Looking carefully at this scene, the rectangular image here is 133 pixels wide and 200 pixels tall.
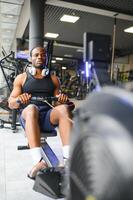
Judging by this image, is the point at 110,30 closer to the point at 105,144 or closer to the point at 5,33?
the point at 5,33

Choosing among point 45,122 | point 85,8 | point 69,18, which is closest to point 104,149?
point 45,122

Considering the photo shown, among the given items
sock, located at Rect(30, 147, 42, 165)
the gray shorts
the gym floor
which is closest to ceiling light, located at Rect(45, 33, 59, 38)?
the gym floor

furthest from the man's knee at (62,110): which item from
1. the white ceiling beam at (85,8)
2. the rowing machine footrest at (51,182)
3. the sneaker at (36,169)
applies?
the white ceiling beam at (85,8)

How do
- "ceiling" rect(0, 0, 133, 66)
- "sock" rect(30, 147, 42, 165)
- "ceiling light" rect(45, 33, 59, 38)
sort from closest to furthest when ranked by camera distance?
1. "sock" rect(30, 147, 42, 165)
2. "ceiling" rect(0, 0, 133, 66)
3. "ceiling light" rect(45, 33, 59, 38)

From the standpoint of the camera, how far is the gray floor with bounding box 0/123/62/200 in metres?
2.01

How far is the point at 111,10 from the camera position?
697 centimetres

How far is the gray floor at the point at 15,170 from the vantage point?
2012 mm

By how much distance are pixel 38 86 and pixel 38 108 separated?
0.38 meters

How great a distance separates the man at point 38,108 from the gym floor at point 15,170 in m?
0.26

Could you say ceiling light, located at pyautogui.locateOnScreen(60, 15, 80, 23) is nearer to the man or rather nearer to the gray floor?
the gray floor

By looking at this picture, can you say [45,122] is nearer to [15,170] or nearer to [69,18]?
[15,170]

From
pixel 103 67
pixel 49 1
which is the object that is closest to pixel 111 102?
pixel 103 67

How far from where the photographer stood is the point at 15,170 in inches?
101

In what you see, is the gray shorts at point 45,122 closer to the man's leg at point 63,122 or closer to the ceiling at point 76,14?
the man's leg at point 63,122
